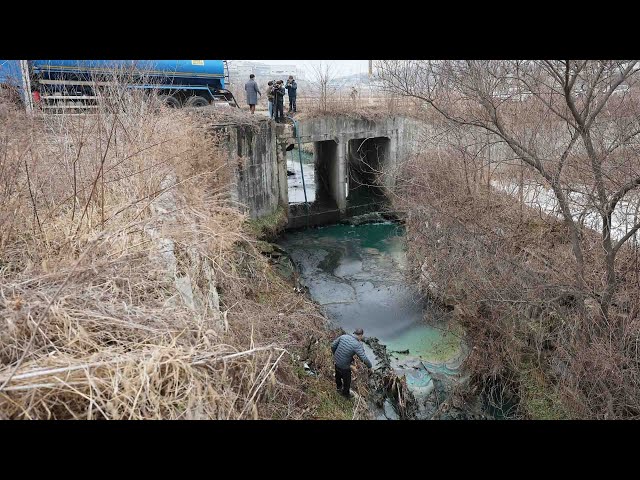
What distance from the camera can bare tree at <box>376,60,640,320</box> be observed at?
635 cm

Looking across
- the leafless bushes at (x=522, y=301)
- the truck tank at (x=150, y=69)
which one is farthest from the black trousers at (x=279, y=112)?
the leafless bushes at (x=522, y=301)

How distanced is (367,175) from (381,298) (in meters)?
10.3

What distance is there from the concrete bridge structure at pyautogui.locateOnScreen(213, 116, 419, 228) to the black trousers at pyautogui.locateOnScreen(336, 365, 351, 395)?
827 cm

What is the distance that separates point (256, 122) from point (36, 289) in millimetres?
12741

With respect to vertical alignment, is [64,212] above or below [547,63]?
below

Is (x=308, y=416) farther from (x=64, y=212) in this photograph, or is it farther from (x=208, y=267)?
(x=64, y=212)

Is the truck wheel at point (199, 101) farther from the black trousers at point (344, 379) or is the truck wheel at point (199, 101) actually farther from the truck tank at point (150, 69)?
the black trousers at point (344, 379)

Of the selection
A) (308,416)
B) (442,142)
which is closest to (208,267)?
(308,416)

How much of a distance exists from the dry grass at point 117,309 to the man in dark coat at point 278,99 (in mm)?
9270

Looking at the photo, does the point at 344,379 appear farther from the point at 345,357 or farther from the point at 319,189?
the point at 319,189

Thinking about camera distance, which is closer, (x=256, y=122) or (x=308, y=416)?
(x=308, y=416)
